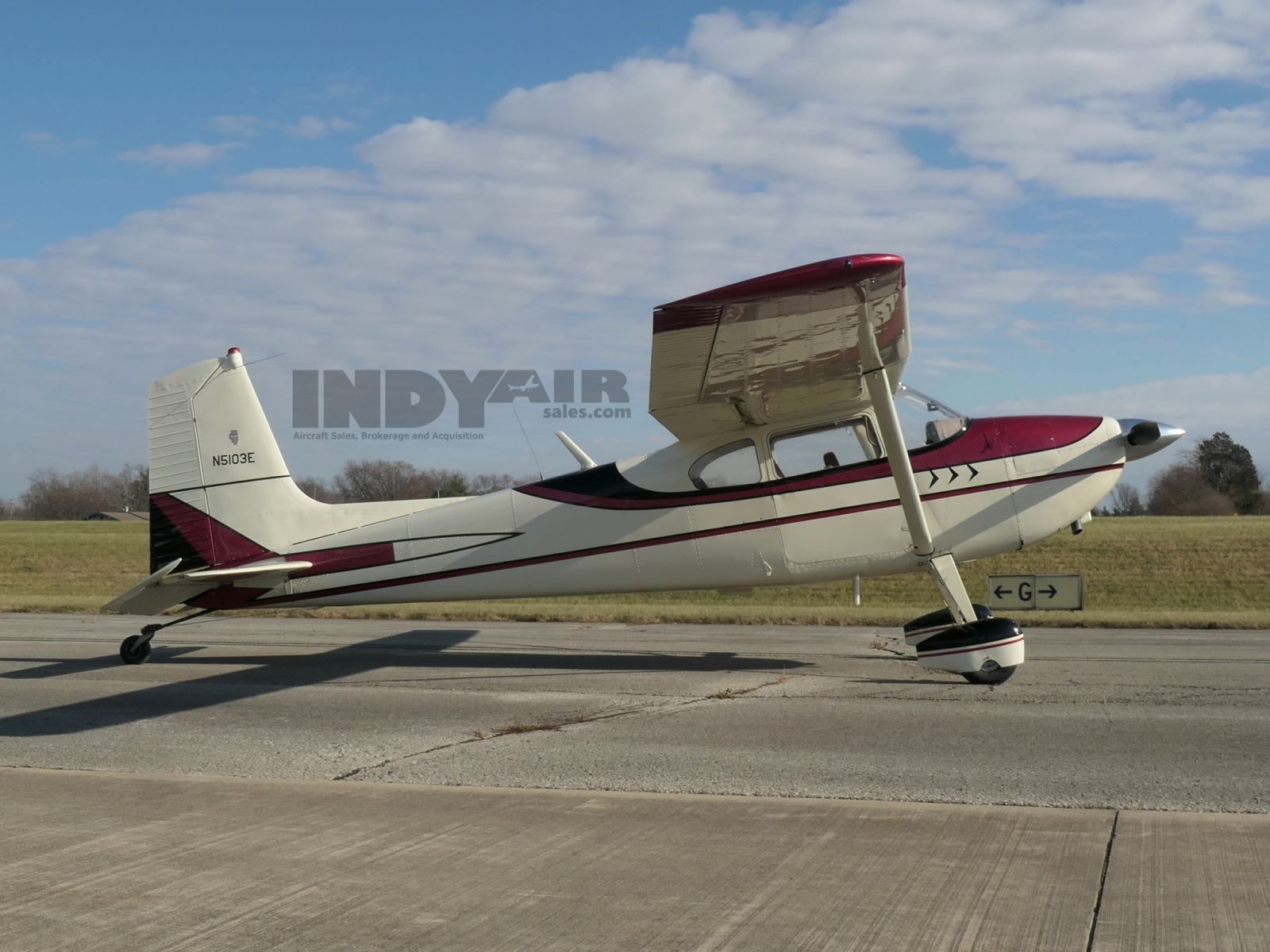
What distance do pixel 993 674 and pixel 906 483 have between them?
1764mm

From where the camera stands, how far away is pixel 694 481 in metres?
10.7

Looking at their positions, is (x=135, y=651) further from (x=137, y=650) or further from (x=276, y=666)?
(x=276, y=666)

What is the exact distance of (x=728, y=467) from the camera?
10.7 metres

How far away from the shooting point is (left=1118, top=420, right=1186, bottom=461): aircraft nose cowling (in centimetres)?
1012

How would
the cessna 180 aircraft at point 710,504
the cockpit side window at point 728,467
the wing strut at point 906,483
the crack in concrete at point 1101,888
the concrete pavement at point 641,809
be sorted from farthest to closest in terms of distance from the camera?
the cockpit side window at point 728,467, the cessna 180 aircraft at point 710,504, the wing strut at point 906,483, the concrete pavement at point 641,809, the crack in concrete at point 1101,888

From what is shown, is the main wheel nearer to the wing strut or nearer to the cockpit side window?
the cockpit side window

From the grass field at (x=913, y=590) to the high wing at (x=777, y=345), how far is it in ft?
14.3

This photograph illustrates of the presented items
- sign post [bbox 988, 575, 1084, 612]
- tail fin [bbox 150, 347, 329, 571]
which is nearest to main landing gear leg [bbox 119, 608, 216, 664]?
tail fin [bbox 150, 347, 329, 571]

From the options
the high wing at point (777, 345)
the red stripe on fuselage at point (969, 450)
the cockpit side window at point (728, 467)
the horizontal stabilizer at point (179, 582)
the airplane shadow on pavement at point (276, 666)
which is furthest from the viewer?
the horizontal stabilizer at point (179, 582)

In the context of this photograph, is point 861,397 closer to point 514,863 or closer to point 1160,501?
point 514,863

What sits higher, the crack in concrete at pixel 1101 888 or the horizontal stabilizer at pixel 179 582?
the horizontal stabilizer at pixel 179 582

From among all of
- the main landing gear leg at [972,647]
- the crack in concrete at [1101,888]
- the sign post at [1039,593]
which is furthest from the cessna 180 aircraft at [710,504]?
the sign post at [1039,593]

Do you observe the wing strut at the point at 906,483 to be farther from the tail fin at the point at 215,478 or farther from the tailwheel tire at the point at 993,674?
the tail fin at the point at 215,478

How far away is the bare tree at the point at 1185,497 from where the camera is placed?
249ft
